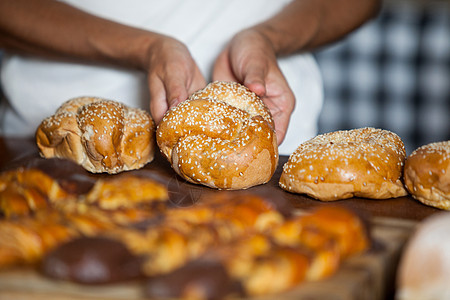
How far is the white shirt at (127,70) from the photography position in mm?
2443

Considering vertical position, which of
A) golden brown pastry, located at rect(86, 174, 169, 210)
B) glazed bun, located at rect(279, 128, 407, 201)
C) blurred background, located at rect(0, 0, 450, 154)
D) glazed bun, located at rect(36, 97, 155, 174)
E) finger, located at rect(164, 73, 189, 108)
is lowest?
blurred background, located at rect(0, 0, 450, 154)

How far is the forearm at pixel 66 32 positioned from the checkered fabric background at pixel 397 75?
2.77 metres

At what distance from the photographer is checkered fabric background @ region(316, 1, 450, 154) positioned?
15.2 ft

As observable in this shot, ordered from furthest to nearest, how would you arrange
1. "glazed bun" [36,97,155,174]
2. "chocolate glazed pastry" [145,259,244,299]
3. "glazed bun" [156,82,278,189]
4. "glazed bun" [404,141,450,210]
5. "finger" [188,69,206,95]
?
1. "finger" [188,69,206,95]
2. "glazed bun" [36,97,155,174]
3. "glazed bun" [156,82,278,189]
4. "glazed bun" [404,141,450,210]
5. "chocolate glazed pastry" [145,259,244,299]

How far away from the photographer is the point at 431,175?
1.54m

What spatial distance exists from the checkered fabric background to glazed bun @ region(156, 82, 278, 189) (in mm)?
3144

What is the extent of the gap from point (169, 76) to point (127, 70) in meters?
0.56

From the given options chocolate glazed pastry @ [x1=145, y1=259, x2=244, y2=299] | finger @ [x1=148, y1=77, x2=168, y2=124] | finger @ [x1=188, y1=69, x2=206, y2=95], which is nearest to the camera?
chocolate glazed pastry @ [x1=145, y1=259, x2=244, y2=299]

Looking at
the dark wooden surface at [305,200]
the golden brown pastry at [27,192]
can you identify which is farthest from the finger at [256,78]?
the golden brown pastry at [27,192]

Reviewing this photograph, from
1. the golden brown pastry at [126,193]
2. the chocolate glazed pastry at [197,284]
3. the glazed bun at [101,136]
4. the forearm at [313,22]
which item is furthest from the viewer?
the forearm at [313,22]

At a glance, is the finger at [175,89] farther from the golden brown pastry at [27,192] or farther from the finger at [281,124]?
the golden brown pastry at [27,192]

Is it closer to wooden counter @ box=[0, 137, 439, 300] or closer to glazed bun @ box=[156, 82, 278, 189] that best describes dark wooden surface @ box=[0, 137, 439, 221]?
glazed bun @ box=[156, 82, 278, 189]

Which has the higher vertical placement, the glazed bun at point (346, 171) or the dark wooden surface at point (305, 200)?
the glazed bun at point (346, 171)

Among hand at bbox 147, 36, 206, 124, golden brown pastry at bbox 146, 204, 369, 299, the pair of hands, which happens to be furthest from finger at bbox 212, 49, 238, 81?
golden brown pastry at bbox 146, 204, 369, 299
